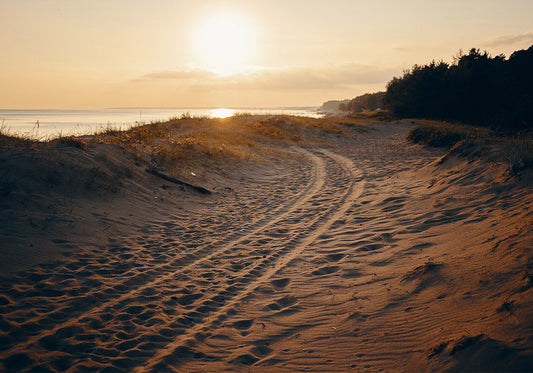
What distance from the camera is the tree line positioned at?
30.4m

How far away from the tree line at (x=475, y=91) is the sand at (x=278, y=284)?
27.2 m

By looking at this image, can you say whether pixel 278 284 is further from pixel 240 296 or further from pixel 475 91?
pixel 475 91

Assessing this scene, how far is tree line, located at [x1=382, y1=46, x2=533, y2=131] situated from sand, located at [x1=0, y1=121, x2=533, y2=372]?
27.2m

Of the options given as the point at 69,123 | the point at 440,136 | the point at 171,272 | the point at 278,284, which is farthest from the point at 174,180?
the point at 69,123

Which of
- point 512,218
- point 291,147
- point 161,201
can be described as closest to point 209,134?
point 291,147

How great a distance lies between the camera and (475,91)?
117 ft

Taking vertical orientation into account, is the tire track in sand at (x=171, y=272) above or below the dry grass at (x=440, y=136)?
below

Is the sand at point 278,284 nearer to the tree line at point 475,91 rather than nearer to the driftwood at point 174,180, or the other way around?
the driftwood at point 174,180

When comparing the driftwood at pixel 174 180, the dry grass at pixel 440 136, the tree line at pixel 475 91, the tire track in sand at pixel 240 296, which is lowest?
the tire track in sand at pixel 240 296

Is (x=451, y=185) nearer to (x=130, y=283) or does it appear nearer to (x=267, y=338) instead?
(x=267, y=338)

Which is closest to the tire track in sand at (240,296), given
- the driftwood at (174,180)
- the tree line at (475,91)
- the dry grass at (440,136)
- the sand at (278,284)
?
the sand at (278,284)

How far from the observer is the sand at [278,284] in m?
3.14

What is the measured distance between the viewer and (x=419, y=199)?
7816 millimetres

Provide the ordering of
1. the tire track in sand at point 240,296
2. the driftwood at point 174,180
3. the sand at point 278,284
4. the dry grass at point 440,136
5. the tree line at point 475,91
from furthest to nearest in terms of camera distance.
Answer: the tree line at point 475,91, the dry grass at point 440,136, the driftwood at point 174,180, the tire track in sand at point 240,296, the sand at point 278,284
